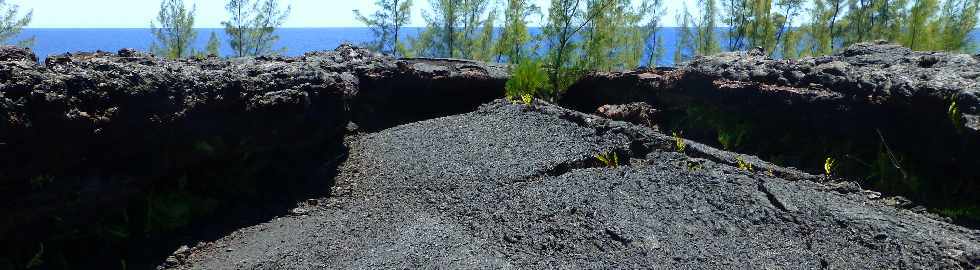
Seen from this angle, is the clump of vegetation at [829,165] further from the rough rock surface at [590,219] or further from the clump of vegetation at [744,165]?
the clump of vegetation at [744,165]

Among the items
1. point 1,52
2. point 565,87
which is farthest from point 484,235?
point 565,87

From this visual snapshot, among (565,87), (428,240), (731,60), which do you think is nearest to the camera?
(428,240)

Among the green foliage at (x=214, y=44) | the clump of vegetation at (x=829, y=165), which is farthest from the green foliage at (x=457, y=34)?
the clump of vegetation at (x=829, y=165)

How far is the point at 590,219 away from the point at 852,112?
8.96ft

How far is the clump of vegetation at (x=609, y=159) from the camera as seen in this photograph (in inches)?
213

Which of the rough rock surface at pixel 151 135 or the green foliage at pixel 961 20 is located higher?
the green foliage at pixel 961 20

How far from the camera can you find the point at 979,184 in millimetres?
4680

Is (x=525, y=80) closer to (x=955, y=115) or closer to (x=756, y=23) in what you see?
(x=955, y=115)

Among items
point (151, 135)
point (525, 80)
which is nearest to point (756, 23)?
point (525, 80)

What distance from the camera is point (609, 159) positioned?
5.51 metres

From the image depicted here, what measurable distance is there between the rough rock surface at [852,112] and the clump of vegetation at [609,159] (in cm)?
139

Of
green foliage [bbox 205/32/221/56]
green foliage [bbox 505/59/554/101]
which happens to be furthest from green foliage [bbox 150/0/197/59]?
green foliage [bbox 505/59/554/101]

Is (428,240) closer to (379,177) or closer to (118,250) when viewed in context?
(379,177)

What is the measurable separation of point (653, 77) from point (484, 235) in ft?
13.9
